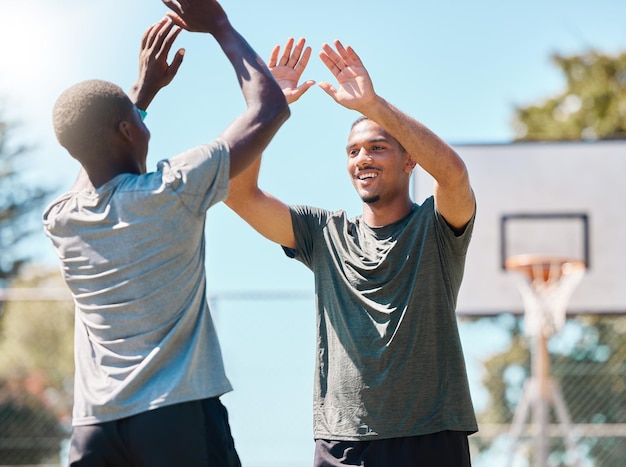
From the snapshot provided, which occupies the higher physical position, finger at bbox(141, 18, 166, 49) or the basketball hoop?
finger at bbox(141, 18, 166, 49)

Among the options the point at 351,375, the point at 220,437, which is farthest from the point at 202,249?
the point at 351,375

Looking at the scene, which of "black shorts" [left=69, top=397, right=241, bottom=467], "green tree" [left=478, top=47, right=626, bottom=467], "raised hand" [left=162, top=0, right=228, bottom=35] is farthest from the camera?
"green tree" [left=478, top=47, right=626, bottom=467]

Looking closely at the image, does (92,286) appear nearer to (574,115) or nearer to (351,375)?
(351,375)

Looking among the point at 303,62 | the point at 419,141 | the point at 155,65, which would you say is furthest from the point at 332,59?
the point at 155,65

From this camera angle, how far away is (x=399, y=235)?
410cm

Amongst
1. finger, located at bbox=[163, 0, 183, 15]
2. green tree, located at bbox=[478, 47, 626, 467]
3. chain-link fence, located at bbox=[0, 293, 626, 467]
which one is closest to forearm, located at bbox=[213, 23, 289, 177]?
finger, located at bbox=[163, 0, 183, 15]

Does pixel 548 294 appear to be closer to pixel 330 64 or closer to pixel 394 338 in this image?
pixel 394 338

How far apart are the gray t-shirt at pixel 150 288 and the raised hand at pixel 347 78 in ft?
3.04

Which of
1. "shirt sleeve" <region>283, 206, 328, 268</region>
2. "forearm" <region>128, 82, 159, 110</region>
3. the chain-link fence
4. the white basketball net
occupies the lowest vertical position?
the chain-link fence

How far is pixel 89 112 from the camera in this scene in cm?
307

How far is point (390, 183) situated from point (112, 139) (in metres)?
1.44

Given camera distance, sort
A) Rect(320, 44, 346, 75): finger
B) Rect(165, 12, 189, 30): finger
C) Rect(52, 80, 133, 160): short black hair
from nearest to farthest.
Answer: Rect(52, 80, 133, 160): short black hair < Rect(165, 12, 189, 30): finger < Rect(320, 44, 346, 75): finger

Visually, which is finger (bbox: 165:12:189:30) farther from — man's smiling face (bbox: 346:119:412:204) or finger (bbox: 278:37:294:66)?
man's smiling face (bbox: 346:119:412:204)

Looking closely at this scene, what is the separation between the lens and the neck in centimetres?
424
